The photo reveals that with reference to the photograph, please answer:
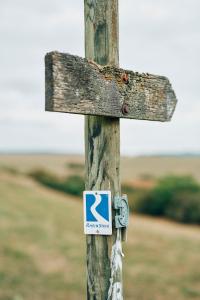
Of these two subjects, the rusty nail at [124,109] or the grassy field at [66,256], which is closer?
the rusty nail at [124,109]

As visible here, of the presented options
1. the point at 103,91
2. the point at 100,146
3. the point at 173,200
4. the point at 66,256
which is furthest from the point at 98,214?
the point at 173,200

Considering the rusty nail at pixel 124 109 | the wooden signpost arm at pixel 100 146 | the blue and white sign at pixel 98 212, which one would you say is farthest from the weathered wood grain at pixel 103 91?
the blue and white sign at pixel 98 212

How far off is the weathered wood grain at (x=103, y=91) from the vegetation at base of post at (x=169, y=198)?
91.0ft

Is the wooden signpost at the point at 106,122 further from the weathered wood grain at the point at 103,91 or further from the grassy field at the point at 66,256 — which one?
the grassy field at the point at 66,256

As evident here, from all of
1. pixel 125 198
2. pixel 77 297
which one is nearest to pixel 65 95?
pixel 125 198

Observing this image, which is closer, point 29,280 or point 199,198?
point 29,280

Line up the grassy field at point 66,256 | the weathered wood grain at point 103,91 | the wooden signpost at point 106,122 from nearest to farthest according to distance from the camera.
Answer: the weathered wood grain at point 103,91 → the wooden signpost at point 106,122 → the grassy field at point 66,256

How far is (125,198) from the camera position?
12.8 feet

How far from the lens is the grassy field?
15.7 meters

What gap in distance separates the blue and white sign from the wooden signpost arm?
47 millimetres

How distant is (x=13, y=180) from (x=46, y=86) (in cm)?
3090

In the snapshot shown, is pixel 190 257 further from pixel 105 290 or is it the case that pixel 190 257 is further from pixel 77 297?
pixel 105 290

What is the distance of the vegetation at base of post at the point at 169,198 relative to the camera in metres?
32.0

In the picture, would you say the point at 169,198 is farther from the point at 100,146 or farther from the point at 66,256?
the point at 100,146
